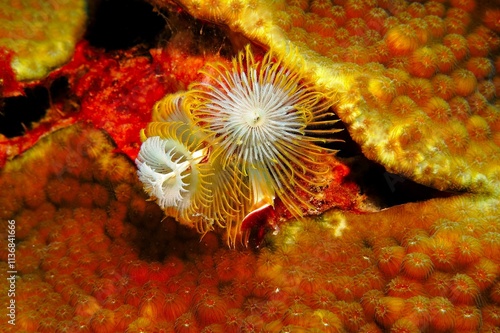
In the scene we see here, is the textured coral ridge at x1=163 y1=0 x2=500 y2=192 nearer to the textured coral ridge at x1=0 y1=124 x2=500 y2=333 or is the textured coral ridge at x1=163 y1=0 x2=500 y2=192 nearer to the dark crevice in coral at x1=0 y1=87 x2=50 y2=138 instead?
the textured coral ridge at x1=0 y1=124 x2=500 y2=333

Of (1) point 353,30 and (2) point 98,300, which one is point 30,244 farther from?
(1) point 353,30

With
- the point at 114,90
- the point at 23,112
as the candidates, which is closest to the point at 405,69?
the point at 114,90

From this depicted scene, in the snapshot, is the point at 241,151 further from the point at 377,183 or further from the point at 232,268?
the point at 377,183

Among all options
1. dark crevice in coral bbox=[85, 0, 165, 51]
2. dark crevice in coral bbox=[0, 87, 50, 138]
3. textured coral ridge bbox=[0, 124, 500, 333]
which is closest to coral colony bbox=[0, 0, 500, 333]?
textured coral ridge bbox=[0, 124, 500, 333]

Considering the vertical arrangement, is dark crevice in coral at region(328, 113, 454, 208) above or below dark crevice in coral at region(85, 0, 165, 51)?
above

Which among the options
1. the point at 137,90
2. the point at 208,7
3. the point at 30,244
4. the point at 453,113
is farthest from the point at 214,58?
the point at 30,244
